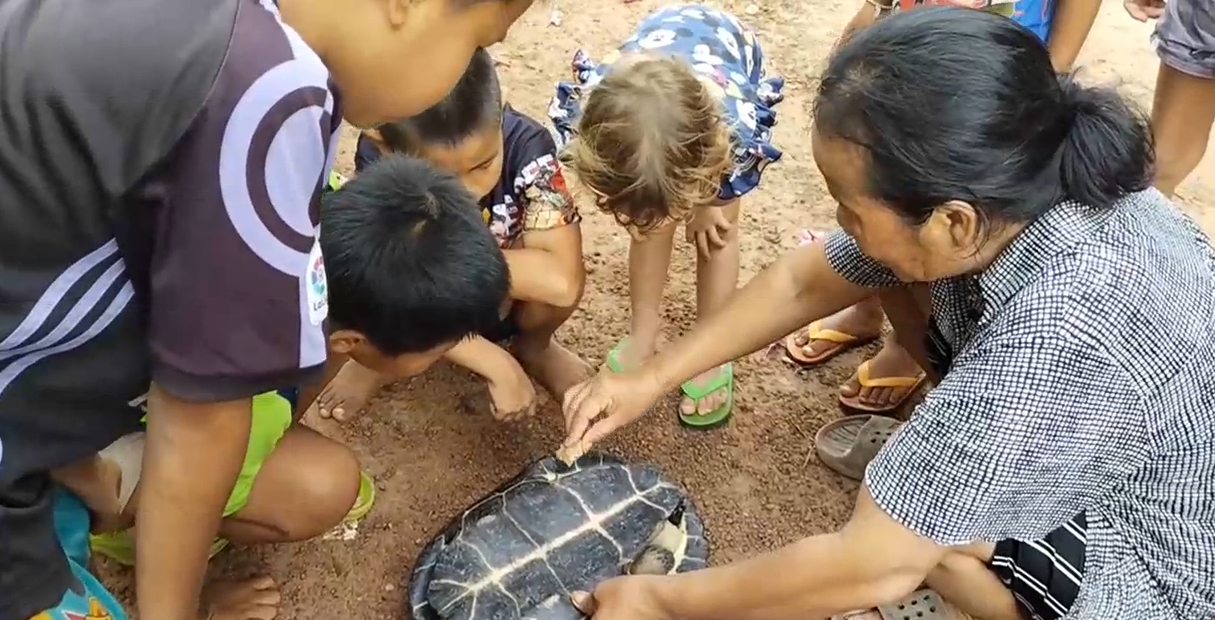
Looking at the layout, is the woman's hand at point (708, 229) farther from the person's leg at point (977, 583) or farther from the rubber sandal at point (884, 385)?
the person's leg at point (977, 583)

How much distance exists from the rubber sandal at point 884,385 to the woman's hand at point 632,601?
1.93 feet

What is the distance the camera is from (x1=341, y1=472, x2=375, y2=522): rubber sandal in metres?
1.61

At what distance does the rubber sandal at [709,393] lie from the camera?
1.76 meters

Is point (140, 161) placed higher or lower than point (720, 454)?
higher

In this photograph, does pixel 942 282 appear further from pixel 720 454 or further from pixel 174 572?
pixel 174 572

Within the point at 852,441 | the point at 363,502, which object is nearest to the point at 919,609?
the point at 852,441

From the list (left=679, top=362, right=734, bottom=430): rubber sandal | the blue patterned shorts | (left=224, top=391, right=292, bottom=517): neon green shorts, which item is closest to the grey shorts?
the blue patterned shorts

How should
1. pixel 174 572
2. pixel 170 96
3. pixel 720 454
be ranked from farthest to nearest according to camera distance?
pixel 720 454 → pixel 174 572 → pixel 170 96

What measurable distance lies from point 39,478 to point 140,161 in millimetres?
462

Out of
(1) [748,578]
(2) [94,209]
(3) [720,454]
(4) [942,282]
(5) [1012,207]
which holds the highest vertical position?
(2) [94,209]

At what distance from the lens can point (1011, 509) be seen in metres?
1.14

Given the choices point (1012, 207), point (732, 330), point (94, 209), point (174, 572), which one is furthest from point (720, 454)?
point (94, 209)

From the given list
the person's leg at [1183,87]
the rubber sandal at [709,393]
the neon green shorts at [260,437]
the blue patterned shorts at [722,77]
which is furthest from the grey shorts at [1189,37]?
the neon green shorts at [260,437]

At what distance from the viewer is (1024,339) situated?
3.46 feet
